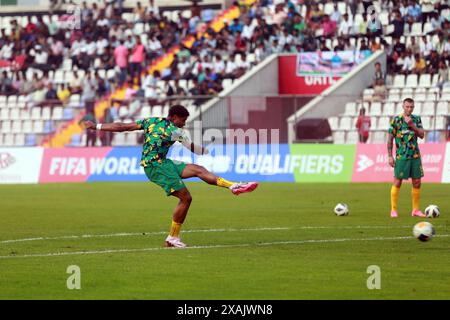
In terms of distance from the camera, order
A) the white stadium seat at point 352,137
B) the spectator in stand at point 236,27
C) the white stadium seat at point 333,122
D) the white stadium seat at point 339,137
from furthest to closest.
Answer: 1. the spectator in stand at point 236,27
2. the white stadium seat at point 333,122
3. the white stadium seat at point 339,137
4. the white stadium seat at point 352,137

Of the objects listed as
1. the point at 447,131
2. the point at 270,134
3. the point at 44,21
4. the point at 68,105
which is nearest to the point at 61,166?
the point at 68,105

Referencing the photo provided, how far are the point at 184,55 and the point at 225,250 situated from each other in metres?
32.1

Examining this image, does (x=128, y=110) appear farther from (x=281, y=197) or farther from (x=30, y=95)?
(x=281, y=197)

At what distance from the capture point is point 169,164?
17.9 meters

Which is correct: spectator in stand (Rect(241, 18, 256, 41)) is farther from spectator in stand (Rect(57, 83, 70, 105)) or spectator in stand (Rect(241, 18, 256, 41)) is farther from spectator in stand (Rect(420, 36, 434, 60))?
spectator in stand (Rect(420, 36, 434, 60))

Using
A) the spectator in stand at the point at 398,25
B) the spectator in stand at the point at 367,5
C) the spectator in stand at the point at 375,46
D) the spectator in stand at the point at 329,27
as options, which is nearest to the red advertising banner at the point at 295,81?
the spectator in stand at the point at 329,27

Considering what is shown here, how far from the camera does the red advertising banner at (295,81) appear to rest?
46500 mm

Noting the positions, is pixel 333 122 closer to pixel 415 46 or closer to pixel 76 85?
pixel 415 46

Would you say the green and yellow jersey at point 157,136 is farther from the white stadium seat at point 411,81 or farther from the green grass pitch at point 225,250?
the white stadium seat at point 411,81

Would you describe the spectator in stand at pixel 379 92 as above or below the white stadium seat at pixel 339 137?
above

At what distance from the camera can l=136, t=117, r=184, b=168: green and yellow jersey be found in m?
17.8

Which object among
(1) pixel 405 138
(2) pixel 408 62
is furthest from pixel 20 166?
(1) pixel 405 138

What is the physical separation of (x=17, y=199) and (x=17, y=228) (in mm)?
9589

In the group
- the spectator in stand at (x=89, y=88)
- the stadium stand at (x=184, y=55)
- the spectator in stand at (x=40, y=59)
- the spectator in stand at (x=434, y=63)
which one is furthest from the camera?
the spectator in stand at (x=40, y=59)
